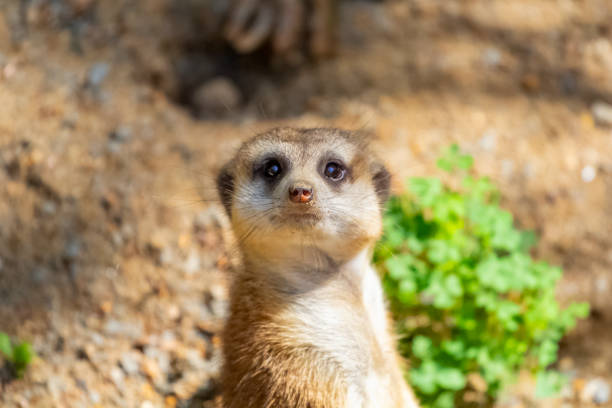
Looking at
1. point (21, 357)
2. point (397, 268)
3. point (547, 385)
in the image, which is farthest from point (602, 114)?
point (21, 357)

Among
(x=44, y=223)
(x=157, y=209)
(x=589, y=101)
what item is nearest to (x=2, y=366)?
(x=44, y=223)

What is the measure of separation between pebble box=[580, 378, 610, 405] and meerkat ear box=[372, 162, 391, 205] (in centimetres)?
138

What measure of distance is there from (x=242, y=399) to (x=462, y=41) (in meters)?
2.46

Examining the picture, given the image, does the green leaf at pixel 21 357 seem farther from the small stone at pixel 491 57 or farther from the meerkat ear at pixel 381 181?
the small stone at pixel 491 57

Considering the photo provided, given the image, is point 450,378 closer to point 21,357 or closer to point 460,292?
point 460,292

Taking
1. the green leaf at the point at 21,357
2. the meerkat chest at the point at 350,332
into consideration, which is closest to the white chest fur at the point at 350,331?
the meerkat chest at the point at 350,332

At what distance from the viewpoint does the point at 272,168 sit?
2.25 metres

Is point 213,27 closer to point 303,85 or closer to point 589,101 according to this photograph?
point 303,85

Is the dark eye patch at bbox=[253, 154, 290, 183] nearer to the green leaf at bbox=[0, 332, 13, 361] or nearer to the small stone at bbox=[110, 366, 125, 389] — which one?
the small stone at bbox=[110, 366, 125, 389]

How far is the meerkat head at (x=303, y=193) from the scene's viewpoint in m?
2.08

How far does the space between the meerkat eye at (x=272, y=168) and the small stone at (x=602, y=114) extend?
218cm

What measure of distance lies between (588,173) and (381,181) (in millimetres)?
1567

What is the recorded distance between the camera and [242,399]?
2.21 metres

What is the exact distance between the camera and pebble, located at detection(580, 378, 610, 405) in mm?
3064
